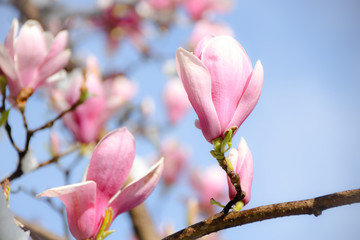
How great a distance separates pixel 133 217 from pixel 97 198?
2.50 feet

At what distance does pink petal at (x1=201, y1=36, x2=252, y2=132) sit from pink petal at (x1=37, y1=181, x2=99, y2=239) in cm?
24

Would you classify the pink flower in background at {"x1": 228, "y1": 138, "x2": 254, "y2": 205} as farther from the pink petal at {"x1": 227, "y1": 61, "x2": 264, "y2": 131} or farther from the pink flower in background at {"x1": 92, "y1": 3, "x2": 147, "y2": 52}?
the pink flower in background at {"x1": 92, "y1": 3, "x2": 147, "y2": 52}

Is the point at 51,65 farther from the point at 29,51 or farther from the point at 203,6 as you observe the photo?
the point at 203,6

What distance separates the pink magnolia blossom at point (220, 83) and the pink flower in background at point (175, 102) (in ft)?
7.23

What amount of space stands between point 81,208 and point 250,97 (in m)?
0.34

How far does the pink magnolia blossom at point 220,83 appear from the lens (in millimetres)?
631

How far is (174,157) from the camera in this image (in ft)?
10.4

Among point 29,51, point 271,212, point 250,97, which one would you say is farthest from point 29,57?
point 271,212

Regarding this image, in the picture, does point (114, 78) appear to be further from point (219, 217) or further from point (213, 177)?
point (219, 217)

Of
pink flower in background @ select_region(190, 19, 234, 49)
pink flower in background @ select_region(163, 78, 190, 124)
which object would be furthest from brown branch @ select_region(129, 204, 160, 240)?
pink flower in background @ select_region(163, 78, 190, 124)

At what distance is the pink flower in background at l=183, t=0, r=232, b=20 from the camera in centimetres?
281

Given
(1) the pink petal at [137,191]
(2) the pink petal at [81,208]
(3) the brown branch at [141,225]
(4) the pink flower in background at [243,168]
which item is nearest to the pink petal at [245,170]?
(4) the pink flower in background at [243,168]

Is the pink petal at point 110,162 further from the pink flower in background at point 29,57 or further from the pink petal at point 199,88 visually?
the pink flower in background at point 29,57

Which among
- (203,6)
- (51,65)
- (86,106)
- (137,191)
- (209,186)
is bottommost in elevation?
(209,186)
